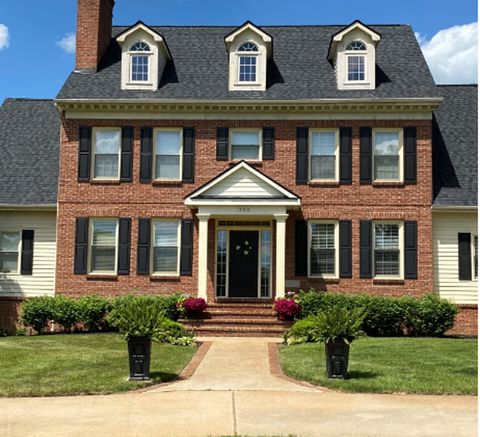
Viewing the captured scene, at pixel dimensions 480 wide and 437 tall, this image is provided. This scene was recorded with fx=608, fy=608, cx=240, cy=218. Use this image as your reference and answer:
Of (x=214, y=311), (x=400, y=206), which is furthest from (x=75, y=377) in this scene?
(x=400, y=206)

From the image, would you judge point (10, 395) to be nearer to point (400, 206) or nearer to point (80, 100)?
point (80, 100)

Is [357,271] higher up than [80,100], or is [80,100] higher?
[80,100]

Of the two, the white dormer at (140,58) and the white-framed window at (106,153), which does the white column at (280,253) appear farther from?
the white dormer at (140,58)

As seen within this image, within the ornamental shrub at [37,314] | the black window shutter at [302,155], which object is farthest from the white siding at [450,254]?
the ornamental shrub at [37,314]

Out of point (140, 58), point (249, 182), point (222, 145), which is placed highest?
point (140, 58)

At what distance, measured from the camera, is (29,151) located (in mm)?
22203

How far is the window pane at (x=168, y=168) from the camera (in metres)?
20.1

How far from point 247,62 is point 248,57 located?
6.7 inches

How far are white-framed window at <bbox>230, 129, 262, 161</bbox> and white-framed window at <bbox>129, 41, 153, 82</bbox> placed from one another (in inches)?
143

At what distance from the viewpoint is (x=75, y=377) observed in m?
10.6

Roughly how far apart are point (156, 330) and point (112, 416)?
9.00 feet

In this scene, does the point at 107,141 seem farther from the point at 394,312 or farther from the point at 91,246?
the point at 394,312

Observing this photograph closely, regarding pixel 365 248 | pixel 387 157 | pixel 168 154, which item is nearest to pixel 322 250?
pixel 365 248

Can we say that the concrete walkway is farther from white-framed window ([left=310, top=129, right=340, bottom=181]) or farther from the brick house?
white-framed window ([left=310, top=129, right=340, bottom=181])
